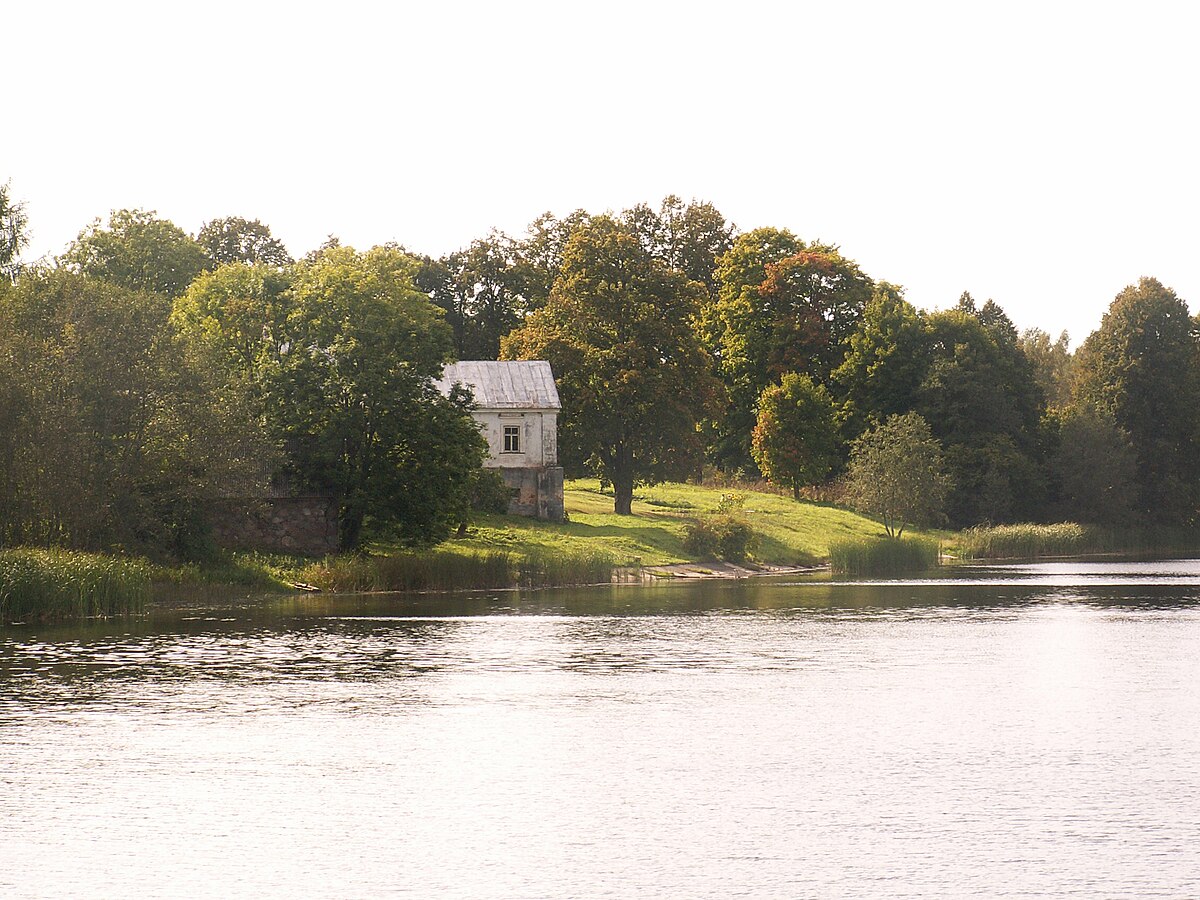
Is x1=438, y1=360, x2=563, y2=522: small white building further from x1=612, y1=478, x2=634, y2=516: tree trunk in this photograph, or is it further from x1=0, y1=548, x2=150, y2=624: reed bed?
x1=0, y1=548, x2=150, y2=624: reed bed

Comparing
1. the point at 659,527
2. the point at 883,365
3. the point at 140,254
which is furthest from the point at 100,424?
the point at 883,365

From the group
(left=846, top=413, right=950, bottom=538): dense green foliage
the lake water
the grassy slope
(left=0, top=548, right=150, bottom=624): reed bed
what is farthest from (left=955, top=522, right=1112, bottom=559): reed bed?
(left=0, top=548, right=150, bottom=624): reed bed

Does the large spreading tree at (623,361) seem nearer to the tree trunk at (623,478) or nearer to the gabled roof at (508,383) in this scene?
the tree trunk at (623,478)

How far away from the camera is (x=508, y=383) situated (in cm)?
8588

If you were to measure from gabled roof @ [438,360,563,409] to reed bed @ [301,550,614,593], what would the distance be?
22.8 meters

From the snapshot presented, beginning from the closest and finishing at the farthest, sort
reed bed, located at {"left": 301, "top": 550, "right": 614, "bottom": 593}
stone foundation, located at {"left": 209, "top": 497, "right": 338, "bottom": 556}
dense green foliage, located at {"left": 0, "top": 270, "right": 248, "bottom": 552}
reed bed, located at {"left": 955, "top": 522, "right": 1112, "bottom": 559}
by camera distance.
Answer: dense green foliage, located at {"left": 0, "top": 270, "right": 248, "bottom": 552} < reed bed, located at {"left": 301, "top": 550, "right": 614, "bottom": 593} < stone foundation, located at {"left": 209, "top": 497, "right": 338, "bottom": 556} < reed bed, located at {"left": 955, "top": 522, "right": 1112, "bottom": 559}

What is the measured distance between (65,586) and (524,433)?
42.1m

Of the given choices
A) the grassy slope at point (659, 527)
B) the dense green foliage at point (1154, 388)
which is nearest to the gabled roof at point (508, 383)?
the grassy slope at point (659, 527)

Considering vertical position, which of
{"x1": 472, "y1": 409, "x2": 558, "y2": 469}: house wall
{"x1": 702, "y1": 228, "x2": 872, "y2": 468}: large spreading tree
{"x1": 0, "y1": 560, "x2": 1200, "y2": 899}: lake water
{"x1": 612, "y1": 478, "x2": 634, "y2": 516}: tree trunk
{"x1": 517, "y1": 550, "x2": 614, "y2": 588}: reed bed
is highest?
{"x1": 702, "y1": 228, "x2": 872, "y2": 468}: large spreading tree

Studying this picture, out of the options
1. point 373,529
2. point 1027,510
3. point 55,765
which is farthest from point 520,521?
point 55,765

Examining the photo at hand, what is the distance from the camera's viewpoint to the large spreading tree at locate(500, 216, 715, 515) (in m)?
87.4

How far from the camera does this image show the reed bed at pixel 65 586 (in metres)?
42.9

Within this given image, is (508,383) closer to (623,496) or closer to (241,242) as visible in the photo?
(623,496)

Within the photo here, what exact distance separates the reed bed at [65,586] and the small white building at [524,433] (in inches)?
1439
